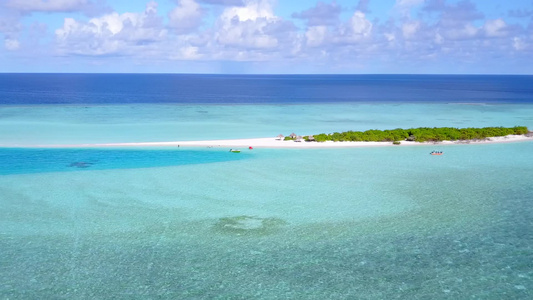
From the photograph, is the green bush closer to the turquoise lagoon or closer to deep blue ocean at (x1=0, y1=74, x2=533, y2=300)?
deep blue ocean at (x1=0, y1=74, x2=533, y2=300)

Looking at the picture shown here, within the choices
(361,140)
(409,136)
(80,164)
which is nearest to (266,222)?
(80,164)

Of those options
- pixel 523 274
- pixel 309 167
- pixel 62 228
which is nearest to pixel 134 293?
pixel 62 228

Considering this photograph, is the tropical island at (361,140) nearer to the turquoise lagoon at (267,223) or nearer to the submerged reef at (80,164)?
the turquoise lagoon at (267,223)

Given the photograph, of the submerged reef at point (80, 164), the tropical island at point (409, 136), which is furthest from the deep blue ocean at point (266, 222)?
the tropical island at point (409, 136)

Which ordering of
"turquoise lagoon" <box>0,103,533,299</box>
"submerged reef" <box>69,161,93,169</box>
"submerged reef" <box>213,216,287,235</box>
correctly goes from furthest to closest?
"submerged reef" <box>69,161,93,169</box> < "submerged reef" <box>213,216,287,235</box> < "turquoise lagoon" <box>0,103,533,299</box>

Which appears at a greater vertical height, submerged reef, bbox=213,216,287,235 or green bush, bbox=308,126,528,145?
green bush, bbox=308,126,528,145

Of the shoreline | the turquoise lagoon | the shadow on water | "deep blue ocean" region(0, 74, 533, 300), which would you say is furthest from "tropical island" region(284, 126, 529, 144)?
the shadow on water
